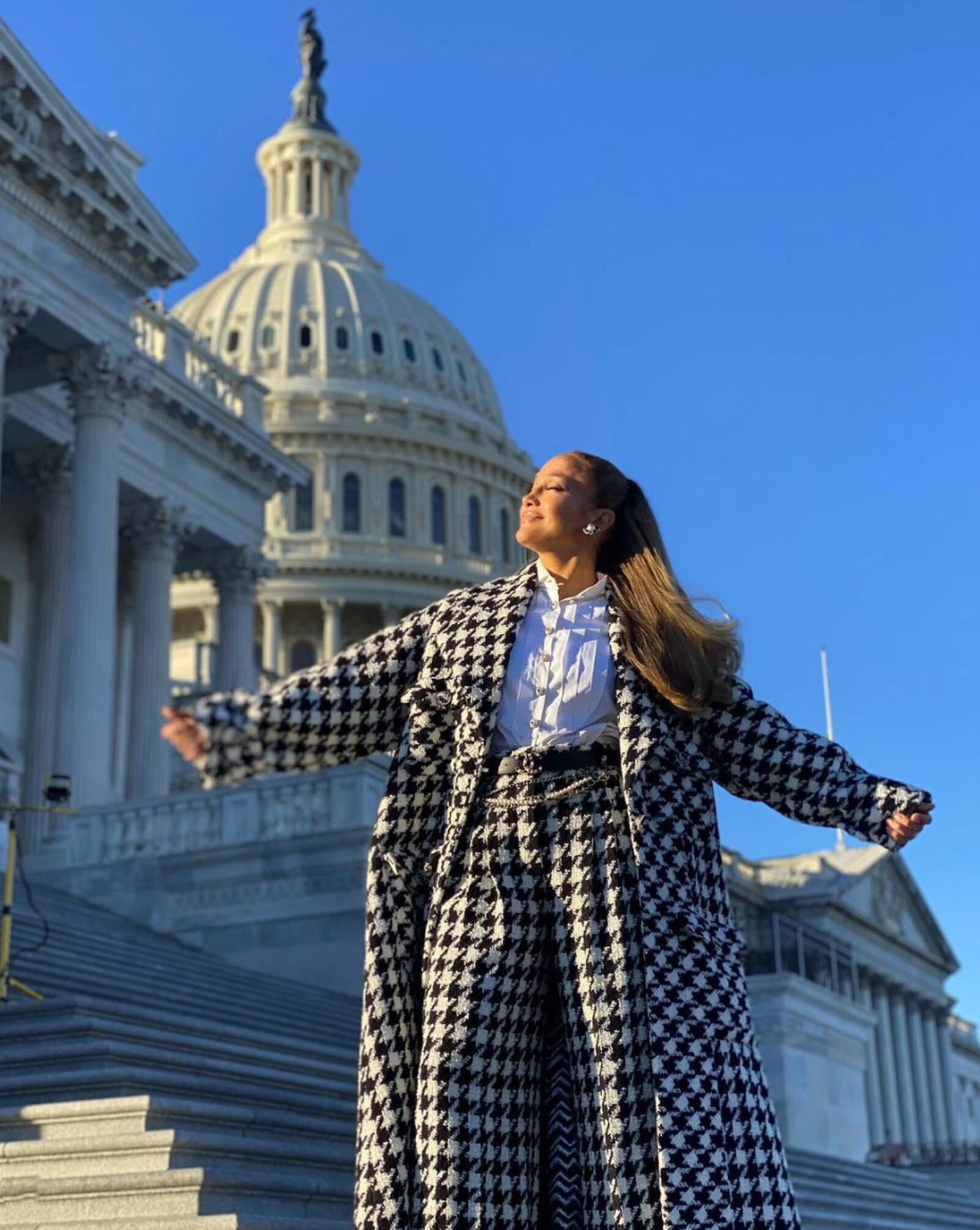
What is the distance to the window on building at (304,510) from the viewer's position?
282 feet

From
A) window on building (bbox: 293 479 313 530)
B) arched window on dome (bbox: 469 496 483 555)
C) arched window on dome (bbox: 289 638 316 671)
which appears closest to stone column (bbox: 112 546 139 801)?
arched window on dome (bbox: 289 638 316 671)

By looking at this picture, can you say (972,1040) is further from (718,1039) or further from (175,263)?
(718,1039)

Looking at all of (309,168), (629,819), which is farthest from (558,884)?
(309,168)

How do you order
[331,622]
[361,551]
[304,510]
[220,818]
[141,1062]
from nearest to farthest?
[141,1062]
[220,818]
[331,622]
[361,551]
[304,510]

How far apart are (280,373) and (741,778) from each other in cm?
8626

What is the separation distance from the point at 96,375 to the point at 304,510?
58069 millimetres

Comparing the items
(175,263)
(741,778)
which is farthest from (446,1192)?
(175,263)

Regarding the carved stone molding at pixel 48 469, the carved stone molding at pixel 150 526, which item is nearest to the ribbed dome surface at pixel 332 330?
the carved stone molding at pixel 150 526

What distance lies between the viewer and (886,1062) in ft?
194

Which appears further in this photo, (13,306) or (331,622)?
(331,622)

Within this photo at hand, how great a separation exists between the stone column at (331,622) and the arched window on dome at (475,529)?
8342 millimetres

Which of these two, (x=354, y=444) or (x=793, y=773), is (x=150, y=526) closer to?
(x=793, y=773)

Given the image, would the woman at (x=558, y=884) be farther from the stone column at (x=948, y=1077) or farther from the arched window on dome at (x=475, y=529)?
the arched window on dome at (x=475, y=529)

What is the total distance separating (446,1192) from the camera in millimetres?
3846
